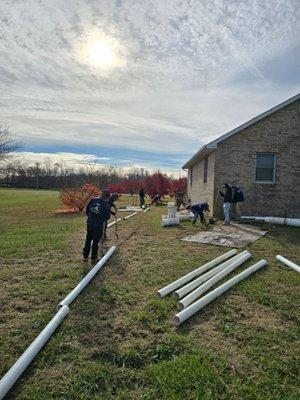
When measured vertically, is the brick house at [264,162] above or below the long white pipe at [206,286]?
above

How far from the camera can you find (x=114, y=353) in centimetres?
373

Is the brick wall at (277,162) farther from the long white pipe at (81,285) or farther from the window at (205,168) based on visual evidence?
the long white pipe at (81,285)

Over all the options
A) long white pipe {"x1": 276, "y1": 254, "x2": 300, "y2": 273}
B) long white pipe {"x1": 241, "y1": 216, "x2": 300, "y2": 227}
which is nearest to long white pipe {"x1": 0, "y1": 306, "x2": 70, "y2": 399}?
long white pipe {"x1": 276, "y1": 254, "x2": 300, "y2": 273}

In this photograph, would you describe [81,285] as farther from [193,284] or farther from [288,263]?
[288,263]

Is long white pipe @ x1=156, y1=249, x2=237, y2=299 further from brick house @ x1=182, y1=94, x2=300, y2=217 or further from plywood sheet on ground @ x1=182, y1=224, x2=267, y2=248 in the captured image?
brick house @ x1=182, y1=94, x2=300, y2=217

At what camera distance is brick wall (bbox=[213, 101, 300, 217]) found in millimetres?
14359

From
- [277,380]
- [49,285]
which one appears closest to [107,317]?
[49,285]

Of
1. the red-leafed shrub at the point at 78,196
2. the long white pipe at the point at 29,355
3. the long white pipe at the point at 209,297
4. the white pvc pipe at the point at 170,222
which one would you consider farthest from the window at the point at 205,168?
the long white pipe at the point at 29,355

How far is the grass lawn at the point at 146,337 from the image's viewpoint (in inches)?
125

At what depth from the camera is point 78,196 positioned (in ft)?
77.7

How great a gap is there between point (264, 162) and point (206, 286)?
35.1 feet

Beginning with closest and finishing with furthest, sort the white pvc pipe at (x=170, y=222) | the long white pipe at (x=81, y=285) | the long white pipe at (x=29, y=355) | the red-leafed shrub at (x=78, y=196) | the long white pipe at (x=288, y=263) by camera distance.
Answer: the long white pipe at (x=29, y=355), the long white pipe at (x=81, y=285), the long white pipe at (x=288, y=263), the white pvc pipe at (x=170, y=222), the red-leafed shrub at (x=78, y=196)

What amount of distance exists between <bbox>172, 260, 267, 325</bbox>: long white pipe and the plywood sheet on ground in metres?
2.93

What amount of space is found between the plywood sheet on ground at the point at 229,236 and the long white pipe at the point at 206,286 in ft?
8.09
